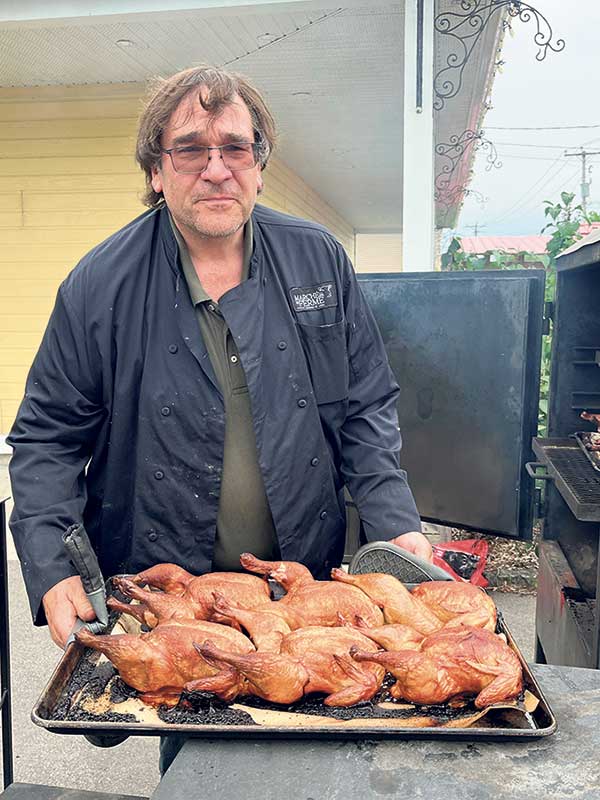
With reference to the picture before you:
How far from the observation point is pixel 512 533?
447cm

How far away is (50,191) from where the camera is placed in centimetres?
745

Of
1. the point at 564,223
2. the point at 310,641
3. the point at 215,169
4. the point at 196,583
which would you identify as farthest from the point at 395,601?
the point at 564,223

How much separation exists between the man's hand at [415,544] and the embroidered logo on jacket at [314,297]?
32.9 inches

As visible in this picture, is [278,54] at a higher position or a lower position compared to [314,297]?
higher

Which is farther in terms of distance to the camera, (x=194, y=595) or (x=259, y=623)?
(x=194, y=595)

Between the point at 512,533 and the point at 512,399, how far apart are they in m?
0.79

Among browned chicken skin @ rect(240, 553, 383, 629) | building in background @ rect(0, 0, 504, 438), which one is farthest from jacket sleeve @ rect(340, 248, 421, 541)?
building in background @ rect(0, 0, 504, 438)

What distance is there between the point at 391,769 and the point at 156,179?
79.1 inches

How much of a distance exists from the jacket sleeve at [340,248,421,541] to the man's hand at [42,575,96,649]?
0.98 m

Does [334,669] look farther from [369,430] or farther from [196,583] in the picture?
[369,430]

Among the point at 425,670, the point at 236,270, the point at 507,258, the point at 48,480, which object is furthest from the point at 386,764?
the point at 507,258

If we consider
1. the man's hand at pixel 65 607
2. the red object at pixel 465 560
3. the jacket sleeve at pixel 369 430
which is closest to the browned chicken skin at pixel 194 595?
the man's hand at pixel 65 607

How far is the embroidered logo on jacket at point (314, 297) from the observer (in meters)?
2.64

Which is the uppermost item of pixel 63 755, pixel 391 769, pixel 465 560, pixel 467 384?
pixel 467 384
